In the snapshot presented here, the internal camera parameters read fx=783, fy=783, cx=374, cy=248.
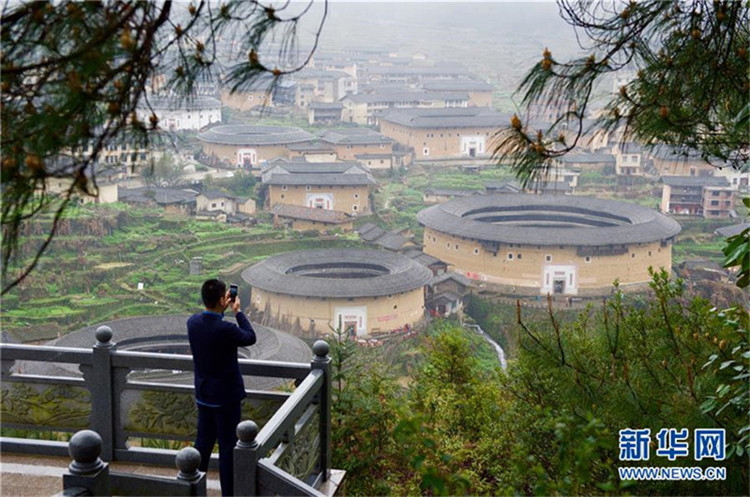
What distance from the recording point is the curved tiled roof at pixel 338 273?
15820 millimetres

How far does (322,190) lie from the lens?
24172mm

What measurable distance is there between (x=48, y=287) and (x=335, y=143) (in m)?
14.4

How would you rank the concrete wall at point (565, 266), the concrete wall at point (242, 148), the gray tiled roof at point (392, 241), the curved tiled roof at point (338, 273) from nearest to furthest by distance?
the curved tiled roof at point (338, 273) → the concrete wall at point (565, 266) → the gray tiled roof at point (392, 241) → the concrete wall at point (242, 148)

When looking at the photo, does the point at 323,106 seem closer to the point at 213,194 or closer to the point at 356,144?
the point at 356,144

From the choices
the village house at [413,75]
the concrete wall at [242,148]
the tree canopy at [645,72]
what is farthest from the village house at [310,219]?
the village house at [413,75]

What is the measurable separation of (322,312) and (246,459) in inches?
545

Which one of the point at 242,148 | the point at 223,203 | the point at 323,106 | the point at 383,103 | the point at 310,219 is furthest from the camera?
the point at 383,103

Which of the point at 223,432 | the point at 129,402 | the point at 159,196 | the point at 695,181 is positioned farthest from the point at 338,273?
the point at 223,432

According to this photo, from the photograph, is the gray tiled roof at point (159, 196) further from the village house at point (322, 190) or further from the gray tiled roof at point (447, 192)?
the gray tiled roof at point (447, 192)

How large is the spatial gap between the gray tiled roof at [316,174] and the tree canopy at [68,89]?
22150 mm

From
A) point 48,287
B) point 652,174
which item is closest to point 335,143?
point 652,174

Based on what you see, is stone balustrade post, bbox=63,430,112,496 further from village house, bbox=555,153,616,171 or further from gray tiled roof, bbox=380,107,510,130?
gray tiled roof, bbox=380,107,510,130

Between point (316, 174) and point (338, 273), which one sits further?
point (316, 174)

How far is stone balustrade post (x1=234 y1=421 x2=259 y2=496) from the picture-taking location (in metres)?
2.13
